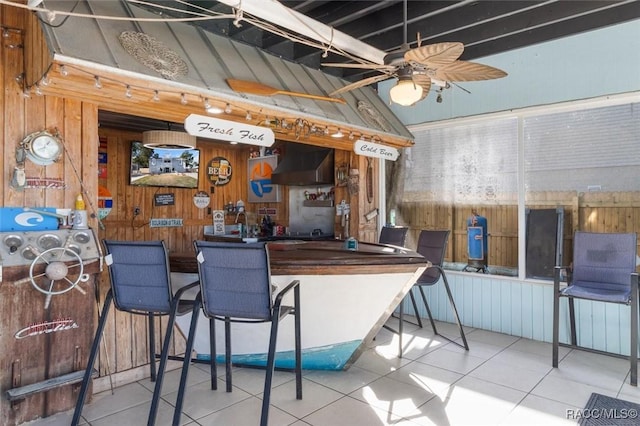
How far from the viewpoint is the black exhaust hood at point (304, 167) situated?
18.1 feet

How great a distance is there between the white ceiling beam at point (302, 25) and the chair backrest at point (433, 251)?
6.07 ft

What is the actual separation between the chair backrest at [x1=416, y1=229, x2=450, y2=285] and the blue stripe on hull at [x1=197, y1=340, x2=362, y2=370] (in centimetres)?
109

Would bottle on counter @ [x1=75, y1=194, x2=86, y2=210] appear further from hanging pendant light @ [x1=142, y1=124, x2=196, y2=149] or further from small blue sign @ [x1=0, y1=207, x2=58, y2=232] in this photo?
hanging pendant light @ [x1=142, y1=124, x2=196, y2=149]

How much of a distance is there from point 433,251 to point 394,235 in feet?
2.04

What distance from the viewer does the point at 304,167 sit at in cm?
570

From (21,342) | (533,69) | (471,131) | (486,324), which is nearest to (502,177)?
(471,131)

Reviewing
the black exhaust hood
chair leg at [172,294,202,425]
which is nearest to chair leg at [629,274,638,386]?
chair leg at [172,294,202,425]

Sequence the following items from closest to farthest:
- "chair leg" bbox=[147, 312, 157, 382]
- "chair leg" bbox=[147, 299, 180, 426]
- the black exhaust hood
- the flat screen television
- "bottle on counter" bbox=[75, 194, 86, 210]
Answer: "chair leg" bbox=[147, 299, 180, 426], "bottle on counter" bbox=[75, 194, 86, 210], "chair leg" bbox=[147, 312, 157, 382], the black exhaust hood, the flat screen television

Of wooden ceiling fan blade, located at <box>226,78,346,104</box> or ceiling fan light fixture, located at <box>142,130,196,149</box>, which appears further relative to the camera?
ceiling fan light fixture, located at <box>142,130,196,149</box>

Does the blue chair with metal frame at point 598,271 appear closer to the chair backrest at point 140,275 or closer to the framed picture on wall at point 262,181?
the chair backrest at point 140,275

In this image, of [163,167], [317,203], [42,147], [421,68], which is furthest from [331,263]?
[163,167]

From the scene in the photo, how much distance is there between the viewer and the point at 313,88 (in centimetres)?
416

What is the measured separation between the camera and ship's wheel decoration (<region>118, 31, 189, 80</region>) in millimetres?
2660

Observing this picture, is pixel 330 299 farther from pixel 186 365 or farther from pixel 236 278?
pixel 186 365
